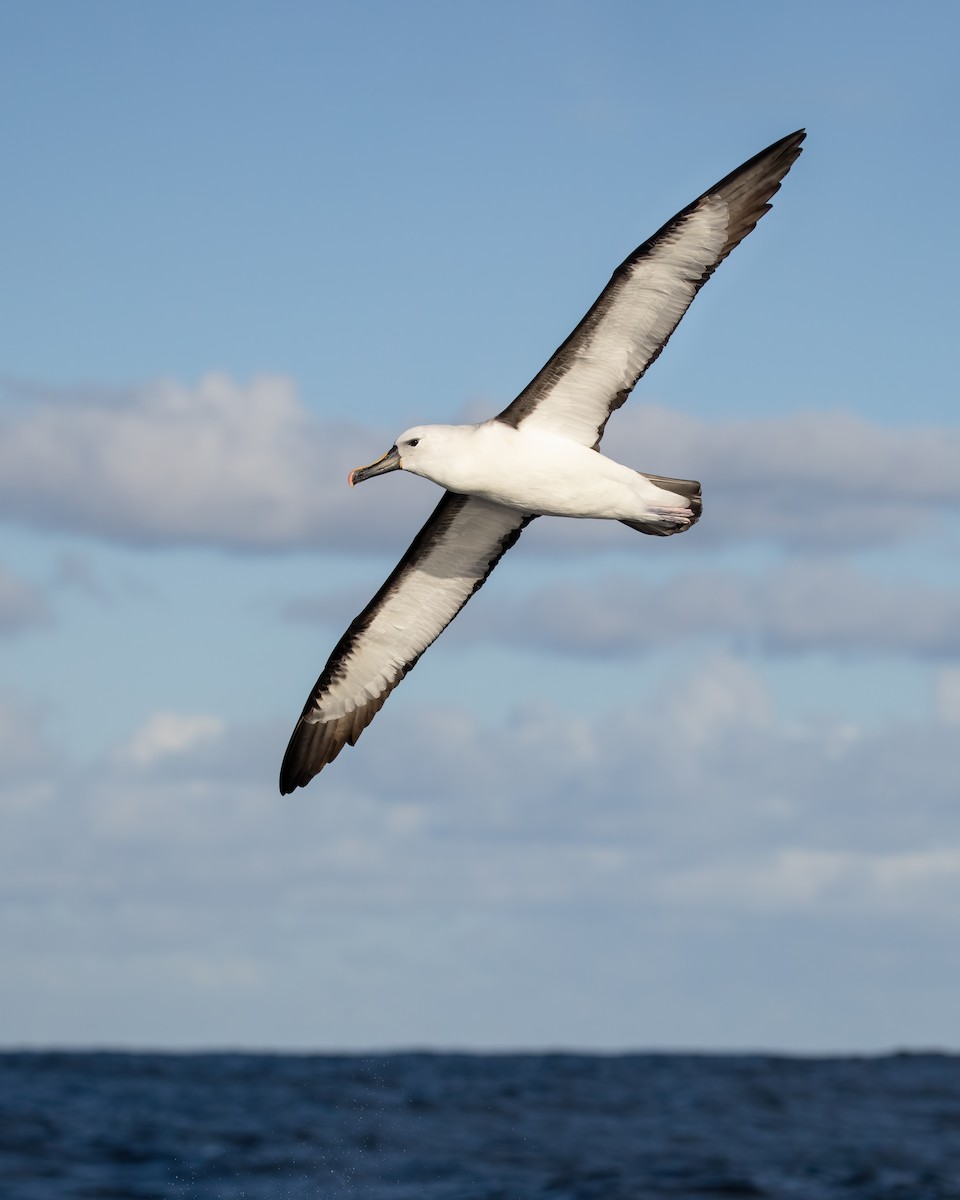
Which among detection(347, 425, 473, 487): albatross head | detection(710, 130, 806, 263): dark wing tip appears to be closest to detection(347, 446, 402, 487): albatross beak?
detection(347, 425, 473, 487): albatross head

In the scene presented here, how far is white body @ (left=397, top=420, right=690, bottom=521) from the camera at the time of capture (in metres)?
13.1

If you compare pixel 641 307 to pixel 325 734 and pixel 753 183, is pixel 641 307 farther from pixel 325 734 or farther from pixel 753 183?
pixel 325 734

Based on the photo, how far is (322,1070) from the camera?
61.2m

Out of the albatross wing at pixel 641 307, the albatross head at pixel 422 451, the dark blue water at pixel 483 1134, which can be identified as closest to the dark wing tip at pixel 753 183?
the albatross wing at pixel 641 307

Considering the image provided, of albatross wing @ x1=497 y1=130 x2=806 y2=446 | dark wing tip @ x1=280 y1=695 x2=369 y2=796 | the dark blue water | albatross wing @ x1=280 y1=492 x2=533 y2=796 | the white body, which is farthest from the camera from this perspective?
the dark blue water

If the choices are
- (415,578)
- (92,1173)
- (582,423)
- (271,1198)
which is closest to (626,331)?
(582,423)

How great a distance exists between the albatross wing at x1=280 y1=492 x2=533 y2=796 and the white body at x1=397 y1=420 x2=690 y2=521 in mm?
1473

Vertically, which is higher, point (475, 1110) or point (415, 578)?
point (415, 578)

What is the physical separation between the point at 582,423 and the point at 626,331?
0.82 meters

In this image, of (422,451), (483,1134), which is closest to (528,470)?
(422,451)

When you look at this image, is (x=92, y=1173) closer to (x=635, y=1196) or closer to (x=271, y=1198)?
(x=271, y=1198)

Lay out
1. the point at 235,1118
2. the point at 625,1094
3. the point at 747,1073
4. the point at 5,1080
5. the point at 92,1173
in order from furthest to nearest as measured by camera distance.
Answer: the point at 747,1073
the point at 5,1080
the point at 625,1094
the point at 235,1118
the point at 92,1173

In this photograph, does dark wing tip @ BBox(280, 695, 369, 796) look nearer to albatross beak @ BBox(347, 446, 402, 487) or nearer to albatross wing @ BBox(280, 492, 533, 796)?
albatross wing @ BBox(280, 492, 533, 796)

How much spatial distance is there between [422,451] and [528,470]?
0.82 metres
